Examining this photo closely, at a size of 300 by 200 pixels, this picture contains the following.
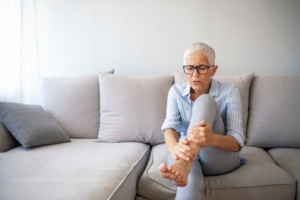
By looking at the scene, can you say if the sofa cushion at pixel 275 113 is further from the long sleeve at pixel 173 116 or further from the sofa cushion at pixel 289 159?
the long sleeve at pixel 173 116

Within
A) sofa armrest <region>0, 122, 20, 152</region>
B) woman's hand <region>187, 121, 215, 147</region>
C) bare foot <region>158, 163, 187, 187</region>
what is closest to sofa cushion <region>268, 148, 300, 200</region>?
woman's hand <region>187, 121, 215, 147</region>

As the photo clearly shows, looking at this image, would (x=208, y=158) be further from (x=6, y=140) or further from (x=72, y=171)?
(x=6, y=140)

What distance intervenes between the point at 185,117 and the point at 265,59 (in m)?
1.32

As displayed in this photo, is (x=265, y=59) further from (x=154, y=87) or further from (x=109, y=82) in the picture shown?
(x=109, y=82)

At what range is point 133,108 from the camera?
66.4 inches

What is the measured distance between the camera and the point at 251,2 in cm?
203

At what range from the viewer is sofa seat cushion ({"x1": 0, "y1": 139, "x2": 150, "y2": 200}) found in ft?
2.66

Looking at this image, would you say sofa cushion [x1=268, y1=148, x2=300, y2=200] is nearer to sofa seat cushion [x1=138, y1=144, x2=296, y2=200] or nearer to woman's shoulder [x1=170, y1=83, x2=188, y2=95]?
sofa seat cushion [x1=138, y1=144, x2=296, y2=200]

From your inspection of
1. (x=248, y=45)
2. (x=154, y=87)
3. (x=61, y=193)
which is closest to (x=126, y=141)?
(x=154, y=87)

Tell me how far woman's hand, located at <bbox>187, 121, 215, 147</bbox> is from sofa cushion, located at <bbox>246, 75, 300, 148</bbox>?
2.78ft

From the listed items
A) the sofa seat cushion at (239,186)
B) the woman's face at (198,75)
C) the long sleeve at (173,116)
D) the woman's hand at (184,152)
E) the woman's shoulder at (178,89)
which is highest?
the woman's face at (198,75)

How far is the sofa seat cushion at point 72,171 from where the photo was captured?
81 cm

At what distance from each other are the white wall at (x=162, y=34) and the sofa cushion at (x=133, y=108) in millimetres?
475

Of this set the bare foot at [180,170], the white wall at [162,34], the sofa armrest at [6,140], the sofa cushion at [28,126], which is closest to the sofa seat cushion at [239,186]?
the bare foot at [180,170]
